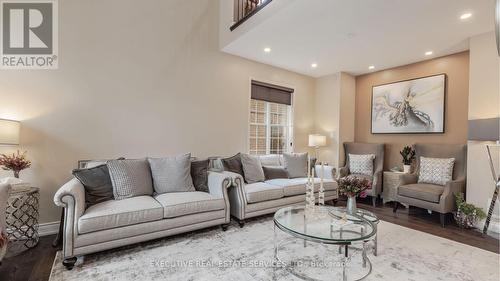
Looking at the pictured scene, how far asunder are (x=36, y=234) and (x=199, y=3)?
13.1 ft

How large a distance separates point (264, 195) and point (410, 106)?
349 centimetres

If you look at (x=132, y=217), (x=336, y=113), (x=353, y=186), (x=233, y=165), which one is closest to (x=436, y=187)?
(x=353, y=186)

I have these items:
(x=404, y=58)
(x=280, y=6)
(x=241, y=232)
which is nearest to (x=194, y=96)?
(x=280, y=6)

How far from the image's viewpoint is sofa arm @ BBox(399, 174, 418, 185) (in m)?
3.90

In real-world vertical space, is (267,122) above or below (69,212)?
above

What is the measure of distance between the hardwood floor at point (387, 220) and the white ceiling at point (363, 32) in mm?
2726

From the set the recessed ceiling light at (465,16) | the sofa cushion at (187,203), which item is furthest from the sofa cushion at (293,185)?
the recessed ceiling light at (465,16)

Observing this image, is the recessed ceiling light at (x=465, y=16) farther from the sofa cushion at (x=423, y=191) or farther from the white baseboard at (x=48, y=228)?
the white baseboard at (x=48, y=228)

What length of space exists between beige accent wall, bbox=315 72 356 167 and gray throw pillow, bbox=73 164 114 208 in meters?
4.40

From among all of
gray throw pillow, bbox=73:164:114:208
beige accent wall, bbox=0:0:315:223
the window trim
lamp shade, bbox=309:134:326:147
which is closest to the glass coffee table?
gray throw pillow, bbox=73:164:114:208

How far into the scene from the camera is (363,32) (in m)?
3.31

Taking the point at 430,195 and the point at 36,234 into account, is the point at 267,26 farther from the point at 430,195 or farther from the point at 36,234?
the point at 36,234

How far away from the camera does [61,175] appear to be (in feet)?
9.76

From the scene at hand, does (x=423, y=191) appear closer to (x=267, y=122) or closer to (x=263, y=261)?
(x=263, y=261)
